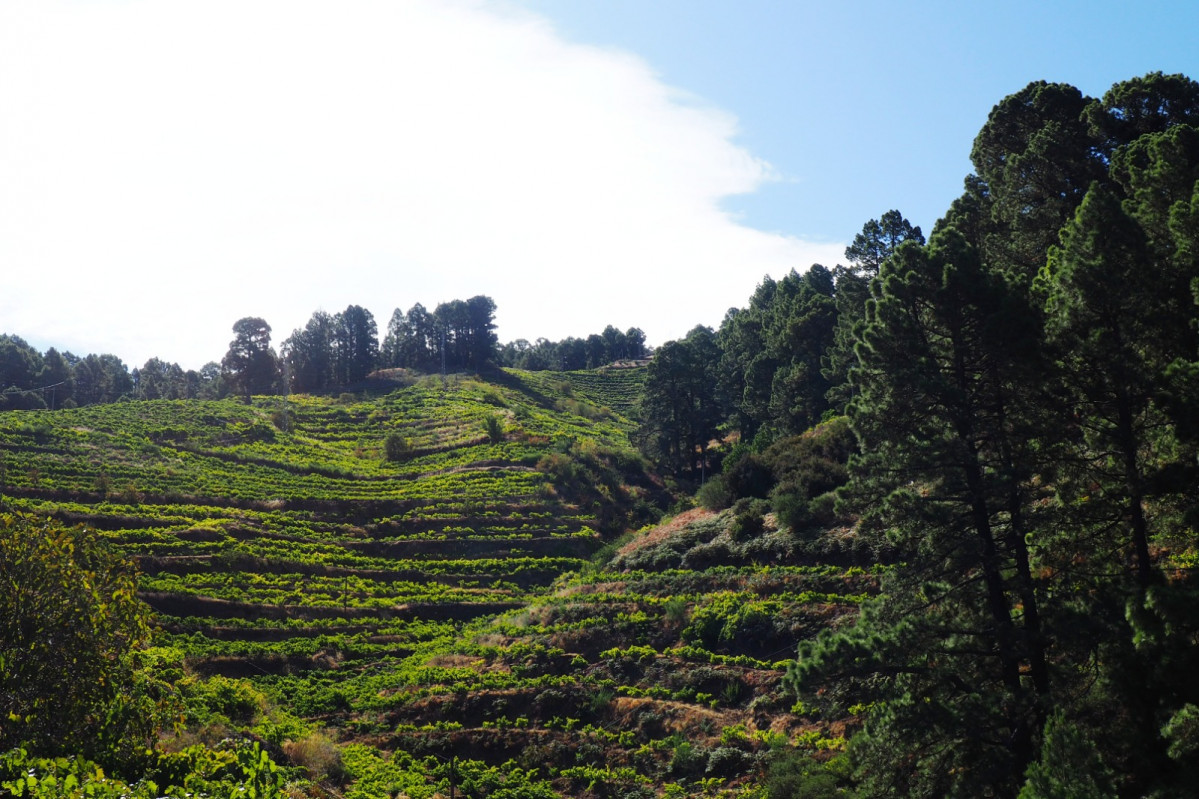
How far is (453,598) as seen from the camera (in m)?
46.2

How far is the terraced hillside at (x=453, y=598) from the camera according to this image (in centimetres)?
2795

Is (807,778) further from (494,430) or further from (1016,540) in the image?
(494,430)

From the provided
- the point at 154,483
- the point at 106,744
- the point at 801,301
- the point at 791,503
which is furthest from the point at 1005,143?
the point at 154,483

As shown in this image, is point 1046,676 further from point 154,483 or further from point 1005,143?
point 154,483

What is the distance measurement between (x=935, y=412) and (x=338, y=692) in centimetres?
2652

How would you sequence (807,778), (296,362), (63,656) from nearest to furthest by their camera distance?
(63,656) < (807,778) < (296,362)

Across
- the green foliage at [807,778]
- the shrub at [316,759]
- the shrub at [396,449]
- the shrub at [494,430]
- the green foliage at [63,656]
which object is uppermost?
the shrub at [494,430]

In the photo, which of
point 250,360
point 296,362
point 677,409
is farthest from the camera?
point 296,362

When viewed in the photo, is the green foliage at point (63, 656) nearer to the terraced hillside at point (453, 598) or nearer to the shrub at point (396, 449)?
the terraced hillside at point (453, 598)

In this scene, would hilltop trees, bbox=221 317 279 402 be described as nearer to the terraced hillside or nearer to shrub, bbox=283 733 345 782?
the terraced hillside

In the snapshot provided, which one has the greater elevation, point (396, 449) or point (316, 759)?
point (396, 449)

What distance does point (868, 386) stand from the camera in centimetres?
1956

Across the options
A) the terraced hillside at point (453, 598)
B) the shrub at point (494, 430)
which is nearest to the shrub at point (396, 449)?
the terraced hillside at point (453, 598)

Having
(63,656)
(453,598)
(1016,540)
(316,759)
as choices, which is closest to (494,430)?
(453,598)
